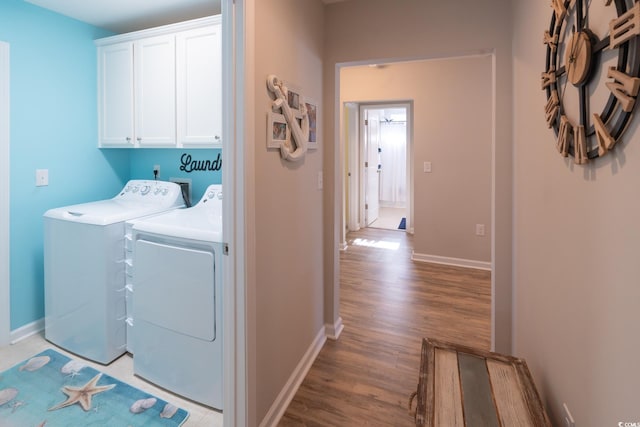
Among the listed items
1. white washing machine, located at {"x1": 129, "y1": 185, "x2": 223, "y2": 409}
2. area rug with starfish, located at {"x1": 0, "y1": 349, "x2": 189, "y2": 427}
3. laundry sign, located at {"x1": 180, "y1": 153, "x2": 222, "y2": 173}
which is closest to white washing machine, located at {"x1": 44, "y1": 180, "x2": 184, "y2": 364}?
area rug with starfish, located at {"x1": 0, "y1": 349, "x2": 189, "y2": 427}

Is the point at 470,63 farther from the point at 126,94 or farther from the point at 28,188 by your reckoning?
the point at 28,188

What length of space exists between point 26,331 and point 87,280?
2.92ft

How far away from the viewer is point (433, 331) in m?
2.48

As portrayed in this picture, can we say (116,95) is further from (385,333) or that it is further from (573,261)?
(573,261)

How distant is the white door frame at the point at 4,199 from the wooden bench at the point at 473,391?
2.83m

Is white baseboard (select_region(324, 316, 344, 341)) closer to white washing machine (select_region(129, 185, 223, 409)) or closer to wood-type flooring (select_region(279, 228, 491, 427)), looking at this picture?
wood-type flooring (select_region(279, 228, 491, 427))

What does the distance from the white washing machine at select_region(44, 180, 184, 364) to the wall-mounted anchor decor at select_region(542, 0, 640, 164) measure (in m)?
2.37

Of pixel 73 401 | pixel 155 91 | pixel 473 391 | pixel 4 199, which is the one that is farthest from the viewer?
pixel 155 91

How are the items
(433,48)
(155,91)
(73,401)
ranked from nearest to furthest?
(73,401)
(433,48)
(155,91)

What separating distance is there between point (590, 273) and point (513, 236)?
→ 0.98m

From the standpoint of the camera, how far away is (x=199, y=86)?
2311 millimetres

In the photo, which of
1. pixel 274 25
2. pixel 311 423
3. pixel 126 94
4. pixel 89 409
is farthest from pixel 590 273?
pixel 126 94

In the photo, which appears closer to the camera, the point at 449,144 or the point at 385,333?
the point at 385,333

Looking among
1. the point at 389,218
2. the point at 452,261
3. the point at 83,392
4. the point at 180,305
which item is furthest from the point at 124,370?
the point at 389,218
